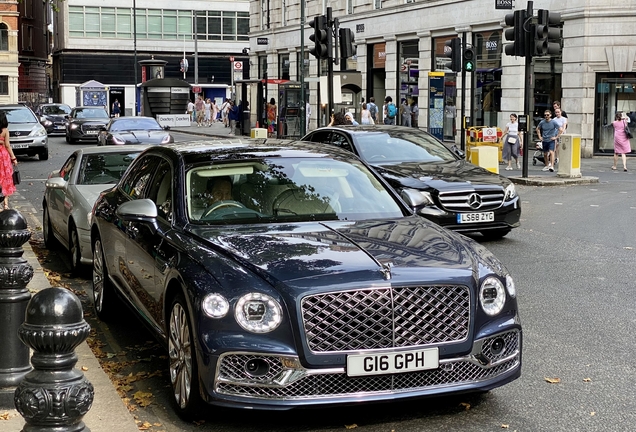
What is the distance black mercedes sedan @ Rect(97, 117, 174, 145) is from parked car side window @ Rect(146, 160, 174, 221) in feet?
63.6

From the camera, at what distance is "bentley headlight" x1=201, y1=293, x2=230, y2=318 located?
5324 millimetres

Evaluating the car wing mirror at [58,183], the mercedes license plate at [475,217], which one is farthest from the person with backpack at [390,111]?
the car wing mirror at [58,183]

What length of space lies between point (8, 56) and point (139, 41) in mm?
13858

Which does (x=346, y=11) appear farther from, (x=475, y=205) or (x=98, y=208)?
(x=98, y=208)

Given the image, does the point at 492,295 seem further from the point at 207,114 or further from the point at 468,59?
the point at 207,114

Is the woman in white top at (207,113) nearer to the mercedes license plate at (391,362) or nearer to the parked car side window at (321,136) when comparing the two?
the parked car side window at (321,136)

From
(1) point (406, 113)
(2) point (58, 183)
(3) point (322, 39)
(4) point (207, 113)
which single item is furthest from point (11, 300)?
(4) point (207, 113)

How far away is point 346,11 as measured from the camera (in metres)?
48.5

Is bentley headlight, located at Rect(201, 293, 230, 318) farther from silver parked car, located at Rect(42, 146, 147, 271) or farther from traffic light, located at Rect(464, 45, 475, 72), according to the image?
traffic light, located at Rect(464, 45, 475, 72)

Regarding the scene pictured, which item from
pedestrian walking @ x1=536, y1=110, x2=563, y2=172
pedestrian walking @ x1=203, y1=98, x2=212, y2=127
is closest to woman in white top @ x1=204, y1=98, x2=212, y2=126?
pedestrian walking @ x1=203, y1=98, x2=212, y2=127

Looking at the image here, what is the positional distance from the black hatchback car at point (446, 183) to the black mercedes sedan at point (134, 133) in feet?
42.7

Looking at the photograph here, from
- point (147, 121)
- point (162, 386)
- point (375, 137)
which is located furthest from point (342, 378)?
point (147, 121)

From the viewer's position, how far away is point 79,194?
11.3 metres

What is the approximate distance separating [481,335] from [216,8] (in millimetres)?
86511
